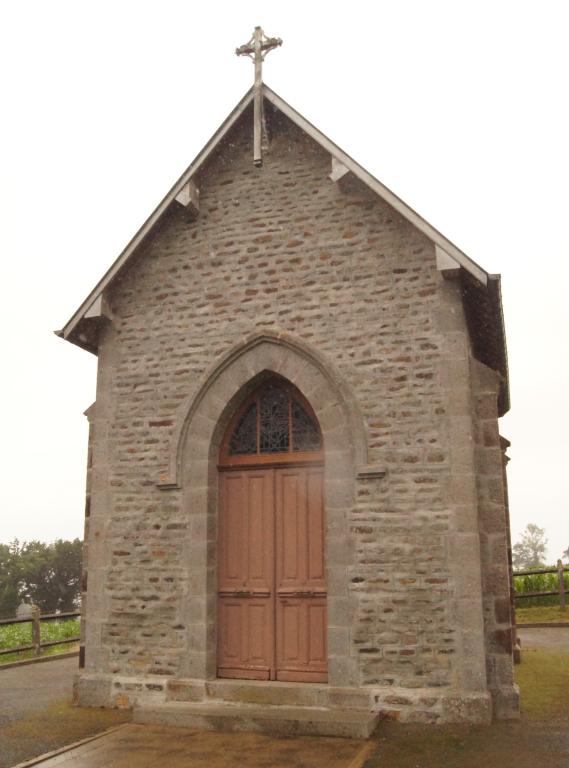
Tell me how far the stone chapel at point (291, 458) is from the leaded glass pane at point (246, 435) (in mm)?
30

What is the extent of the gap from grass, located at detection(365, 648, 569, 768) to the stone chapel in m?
0.24

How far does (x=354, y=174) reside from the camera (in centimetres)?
891

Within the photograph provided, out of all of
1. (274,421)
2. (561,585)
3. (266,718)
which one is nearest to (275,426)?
(274,421)

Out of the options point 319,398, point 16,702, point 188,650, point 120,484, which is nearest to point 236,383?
point 319,398

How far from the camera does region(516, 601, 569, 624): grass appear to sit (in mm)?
17453

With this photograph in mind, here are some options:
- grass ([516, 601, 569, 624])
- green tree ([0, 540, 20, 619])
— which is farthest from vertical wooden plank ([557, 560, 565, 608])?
green tree ([0, 540, 20, 619])

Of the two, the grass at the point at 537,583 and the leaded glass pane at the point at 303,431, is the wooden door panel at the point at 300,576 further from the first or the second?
the grass at the point at 537,583

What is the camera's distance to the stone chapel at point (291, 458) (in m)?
7.89

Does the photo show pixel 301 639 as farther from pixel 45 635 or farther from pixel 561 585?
pixel 45 635

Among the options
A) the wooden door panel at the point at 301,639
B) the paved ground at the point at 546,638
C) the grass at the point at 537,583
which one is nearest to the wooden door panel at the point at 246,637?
the wooden door panel at the point at 301,639

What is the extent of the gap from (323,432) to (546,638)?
8589 mm

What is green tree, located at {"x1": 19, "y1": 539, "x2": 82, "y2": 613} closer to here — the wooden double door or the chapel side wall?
the wooden double door

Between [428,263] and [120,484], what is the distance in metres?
4.60

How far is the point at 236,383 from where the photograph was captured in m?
9.10
